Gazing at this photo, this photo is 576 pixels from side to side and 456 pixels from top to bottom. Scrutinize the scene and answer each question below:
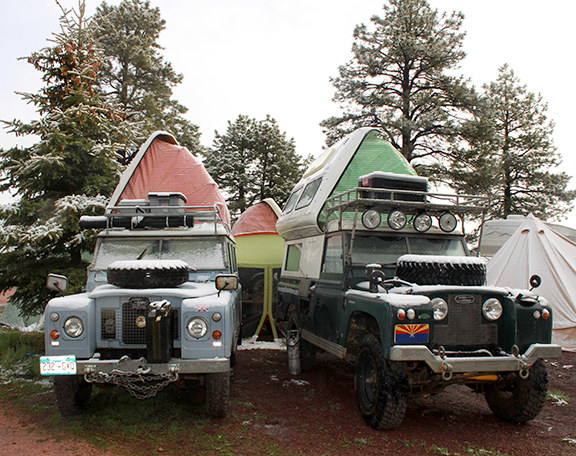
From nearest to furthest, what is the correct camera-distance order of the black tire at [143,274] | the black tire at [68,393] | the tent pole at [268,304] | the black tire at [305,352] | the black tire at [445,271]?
the black tire at [68,393] < the black tire at [143,274] < the black tire at [445,271] < the black tire at [305,352] < the tent pole at [268,304]

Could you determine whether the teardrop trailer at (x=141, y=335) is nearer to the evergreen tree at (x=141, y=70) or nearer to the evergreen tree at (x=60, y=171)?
the evergreen tree at (x=60, y=171)

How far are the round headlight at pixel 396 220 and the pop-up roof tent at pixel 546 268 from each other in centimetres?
655

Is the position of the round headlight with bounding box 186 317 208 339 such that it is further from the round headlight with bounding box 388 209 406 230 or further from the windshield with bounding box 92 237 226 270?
the round headlight with bounding box 388 209 406 230

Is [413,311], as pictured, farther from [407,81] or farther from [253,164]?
[253,164]

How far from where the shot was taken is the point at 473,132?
20500mm

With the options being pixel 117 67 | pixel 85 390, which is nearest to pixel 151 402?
pixel 85 390

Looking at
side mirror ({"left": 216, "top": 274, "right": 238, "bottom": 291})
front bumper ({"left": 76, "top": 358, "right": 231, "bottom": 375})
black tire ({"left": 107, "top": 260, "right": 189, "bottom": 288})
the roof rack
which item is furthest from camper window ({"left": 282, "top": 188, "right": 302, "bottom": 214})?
front bumper ({"left": 76, "top": 358, "right": 231, "bottom": 375})

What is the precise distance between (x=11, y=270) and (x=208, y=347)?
5519 mm

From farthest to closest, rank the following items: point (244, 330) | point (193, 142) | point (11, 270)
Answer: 1. point (193, 142)
2. point (244, 330)
3. point (11, 270)

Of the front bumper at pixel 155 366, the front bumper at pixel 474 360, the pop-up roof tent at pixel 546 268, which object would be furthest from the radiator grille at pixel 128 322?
the pop-up roof tent at pixel 546 268

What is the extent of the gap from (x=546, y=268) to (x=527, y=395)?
7.17 metres

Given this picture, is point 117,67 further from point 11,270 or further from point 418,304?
point 418,304

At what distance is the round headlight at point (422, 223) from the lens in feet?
20.7

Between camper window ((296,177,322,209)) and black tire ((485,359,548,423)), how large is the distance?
13.4 ft
